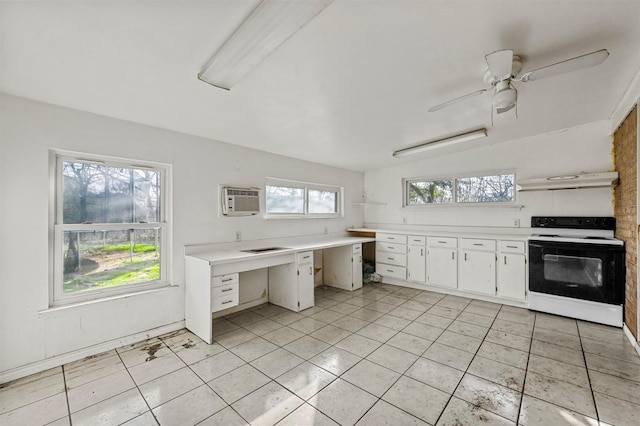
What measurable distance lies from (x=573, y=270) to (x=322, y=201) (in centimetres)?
365

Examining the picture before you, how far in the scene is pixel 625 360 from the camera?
2309 millimetres

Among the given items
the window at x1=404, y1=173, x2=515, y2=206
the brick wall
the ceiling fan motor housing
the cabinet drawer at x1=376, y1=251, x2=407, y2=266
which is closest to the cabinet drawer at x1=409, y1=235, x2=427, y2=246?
the cabinet drawer at x1=376, y1=251, x2=407, y2=266

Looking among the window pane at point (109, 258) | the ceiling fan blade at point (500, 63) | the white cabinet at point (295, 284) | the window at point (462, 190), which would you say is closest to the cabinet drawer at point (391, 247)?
the window at point (462, 190)

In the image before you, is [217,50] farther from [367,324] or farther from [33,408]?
[367,324]

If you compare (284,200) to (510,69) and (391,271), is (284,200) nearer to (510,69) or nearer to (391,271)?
(391,271)


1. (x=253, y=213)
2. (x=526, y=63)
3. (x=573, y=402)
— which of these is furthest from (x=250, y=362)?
(x=526, y=63)

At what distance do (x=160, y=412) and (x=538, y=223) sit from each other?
468 centimetres

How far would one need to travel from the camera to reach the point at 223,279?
2912 millimetres

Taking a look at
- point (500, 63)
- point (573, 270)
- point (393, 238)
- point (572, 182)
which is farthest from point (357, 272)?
point (500, 63)

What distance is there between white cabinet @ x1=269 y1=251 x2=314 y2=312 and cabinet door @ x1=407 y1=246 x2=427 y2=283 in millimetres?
1834

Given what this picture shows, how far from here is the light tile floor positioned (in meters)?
1.75

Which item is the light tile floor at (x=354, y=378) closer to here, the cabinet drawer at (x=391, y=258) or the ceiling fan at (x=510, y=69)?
the cabinet drawer at (x=391, y=258)

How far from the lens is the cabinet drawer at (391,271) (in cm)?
467

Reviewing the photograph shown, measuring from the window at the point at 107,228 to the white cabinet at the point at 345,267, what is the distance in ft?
8.72
